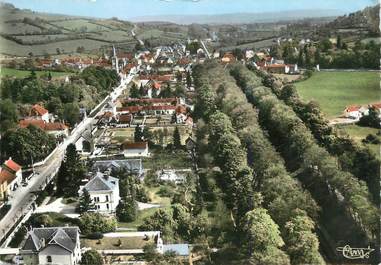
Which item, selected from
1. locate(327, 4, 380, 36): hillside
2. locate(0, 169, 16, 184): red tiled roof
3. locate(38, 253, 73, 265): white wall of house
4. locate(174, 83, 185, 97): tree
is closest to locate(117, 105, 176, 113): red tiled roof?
locate(174, 83, 185, 97): tree

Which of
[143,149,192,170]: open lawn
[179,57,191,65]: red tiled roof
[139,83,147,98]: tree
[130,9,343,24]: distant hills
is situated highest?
[130,9,343,24]: distant hills

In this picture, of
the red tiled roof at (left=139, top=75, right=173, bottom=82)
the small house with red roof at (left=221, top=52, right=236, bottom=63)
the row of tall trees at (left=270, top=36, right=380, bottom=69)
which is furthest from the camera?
the small house with red roof at (left=221, top=52, right=236, bottom=63)

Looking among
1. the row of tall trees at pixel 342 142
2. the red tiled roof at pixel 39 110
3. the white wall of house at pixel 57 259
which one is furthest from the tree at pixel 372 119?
the white wall of house at pixel 57 259

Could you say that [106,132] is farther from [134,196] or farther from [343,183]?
[343,183]

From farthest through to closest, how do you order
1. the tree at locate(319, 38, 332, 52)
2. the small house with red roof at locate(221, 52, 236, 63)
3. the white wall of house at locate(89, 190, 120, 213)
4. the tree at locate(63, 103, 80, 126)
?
the small house with red roof at locate(221, 52, 236, 63) < the tree at locate(319, 38, 332, 52) < the tree at locate(63, 103, 80, 126) < the white wall of house at locate(89, 190, 120, 213)

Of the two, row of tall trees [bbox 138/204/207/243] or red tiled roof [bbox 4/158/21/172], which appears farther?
red tiled roof [bbox 4/158/21/172]

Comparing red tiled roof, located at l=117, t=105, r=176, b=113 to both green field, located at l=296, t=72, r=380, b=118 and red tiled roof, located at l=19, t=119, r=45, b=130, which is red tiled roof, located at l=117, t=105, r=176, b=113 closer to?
red tiled roof, located at l=19, t=119, r=45, b=130

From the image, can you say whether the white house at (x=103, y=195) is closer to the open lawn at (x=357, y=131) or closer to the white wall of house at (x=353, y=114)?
the open lawn at (x=357, y=131)

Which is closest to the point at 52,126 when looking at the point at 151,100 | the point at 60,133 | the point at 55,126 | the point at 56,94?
the point at 55,126
